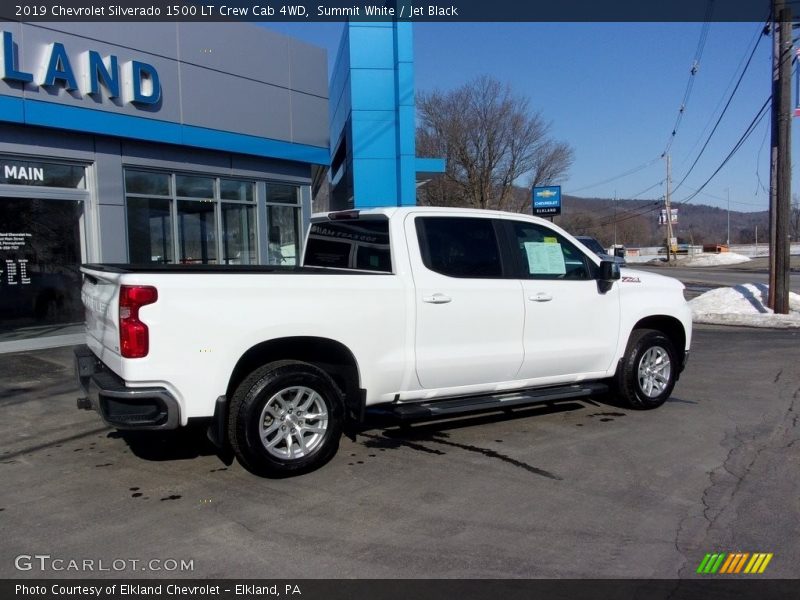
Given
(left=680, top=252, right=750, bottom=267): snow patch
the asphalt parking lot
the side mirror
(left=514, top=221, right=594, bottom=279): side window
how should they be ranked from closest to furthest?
the asphalt parking lot, (left=514, top=221, right=594, bottom=279): side window, the side mirror, (left=680, top=252, right=750, bottom=267): snow patch

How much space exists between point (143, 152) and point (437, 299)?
827 centimetres

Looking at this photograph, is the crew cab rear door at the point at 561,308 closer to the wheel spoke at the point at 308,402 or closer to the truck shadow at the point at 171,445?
the wheel spoke at the point at 308,402

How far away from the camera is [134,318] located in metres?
4.66

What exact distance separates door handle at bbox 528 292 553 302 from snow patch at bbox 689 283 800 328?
9900 mm

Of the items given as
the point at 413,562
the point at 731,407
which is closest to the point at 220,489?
the point at 413,562

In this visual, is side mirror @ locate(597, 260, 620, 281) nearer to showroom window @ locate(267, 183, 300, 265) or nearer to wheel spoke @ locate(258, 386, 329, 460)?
wheel spoke @ locate(258, 386, 329, 460)

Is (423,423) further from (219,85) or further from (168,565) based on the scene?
(219,85)

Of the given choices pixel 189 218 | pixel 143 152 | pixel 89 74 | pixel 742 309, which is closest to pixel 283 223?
pixel 189 218

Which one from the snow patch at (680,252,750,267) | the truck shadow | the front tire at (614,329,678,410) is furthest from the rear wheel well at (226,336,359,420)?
the snow patch at (680,252,750,267)

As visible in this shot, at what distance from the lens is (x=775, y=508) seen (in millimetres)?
4645

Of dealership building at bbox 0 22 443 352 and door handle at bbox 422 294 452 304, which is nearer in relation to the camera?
door handle at bbox 422 294 452 304

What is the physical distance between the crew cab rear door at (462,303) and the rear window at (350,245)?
27 cm

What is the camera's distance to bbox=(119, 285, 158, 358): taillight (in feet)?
15.2

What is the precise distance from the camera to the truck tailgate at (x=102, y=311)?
16.0 feet
